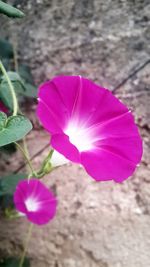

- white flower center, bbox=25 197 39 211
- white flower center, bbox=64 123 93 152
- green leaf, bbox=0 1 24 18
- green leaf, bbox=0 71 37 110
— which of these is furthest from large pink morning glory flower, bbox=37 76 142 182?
white flower center, bbox=25 197 39 211

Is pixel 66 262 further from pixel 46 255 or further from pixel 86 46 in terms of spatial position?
pixel 86 46

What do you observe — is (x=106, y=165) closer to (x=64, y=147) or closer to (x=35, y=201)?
(x=64, y=147)

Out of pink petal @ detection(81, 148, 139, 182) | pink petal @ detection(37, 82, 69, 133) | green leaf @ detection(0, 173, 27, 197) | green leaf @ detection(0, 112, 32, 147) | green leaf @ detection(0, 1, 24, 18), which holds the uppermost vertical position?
green leaf @ detection(0, 1, 24, 18)

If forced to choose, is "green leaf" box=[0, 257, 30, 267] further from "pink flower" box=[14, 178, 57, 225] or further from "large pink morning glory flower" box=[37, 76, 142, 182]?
"large pink morning glory flower" box=[37, 76, 142, 182]

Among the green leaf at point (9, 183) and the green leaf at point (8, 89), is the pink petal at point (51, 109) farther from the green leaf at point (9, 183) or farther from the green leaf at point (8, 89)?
the green leaf at point (9, 183)

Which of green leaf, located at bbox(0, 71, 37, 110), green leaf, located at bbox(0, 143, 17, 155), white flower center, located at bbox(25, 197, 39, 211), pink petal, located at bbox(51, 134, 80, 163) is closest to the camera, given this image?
pink petal, located at bbox(51, 134, 80, 163)

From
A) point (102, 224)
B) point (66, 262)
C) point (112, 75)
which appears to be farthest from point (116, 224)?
point (112, 75)
